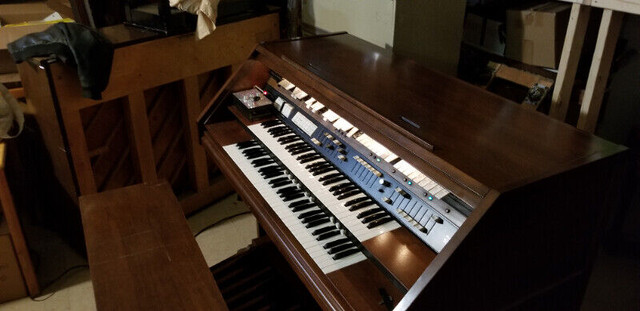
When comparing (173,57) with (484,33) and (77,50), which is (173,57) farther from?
(484,33)

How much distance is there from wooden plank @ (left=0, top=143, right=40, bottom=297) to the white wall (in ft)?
6.04

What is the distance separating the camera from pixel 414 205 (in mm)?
1551

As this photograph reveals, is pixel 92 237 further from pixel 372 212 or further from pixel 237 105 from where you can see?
pixel 372 212

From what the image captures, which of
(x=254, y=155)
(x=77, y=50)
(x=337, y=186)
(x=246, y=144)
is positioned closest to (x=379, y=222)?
(x=337, y=186)

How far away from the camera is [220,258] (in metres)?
2.84

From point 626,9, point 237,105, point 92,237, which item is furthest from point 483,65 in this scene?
point 92,237

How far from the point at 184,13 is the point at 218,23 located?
0.75 ft

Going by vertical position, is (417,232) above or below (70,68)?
below

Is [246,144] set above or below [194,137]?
above

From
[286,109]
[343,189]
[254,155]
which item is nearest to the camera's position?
[343,189]

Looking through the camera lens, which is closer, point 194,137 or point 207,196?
point 194,137

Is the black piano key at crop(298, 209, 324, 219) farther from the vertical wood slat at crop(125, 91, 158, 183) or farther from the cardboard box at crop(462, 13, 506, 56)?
the cardboard box at crop(462, 13, 506, 56)

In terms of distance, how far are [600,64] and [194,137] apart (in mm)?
2227

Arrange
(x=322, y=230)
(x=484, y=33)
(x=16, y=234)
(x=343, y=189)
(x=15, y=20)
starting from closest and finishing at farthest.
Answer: (x=322, y=230)
(x=343, y=189)
(x=16, y=234)
(x=484, y=33)
(x=15, y=20)
